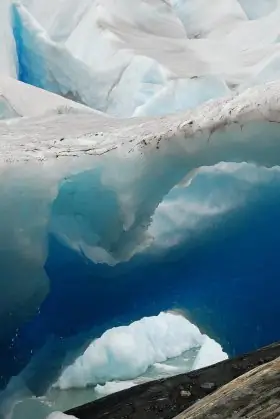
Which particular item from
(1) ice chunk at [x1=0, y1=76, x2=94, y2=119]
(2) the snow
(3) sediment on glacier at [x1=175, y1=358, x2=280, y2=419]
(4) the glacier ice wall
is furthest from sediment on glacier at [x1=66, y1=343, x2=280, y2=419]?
(2) the snow

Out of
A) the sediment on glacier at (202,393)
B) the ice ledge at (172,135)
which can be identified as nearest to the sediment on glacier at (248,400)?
the sediment on glacier at (202,393)

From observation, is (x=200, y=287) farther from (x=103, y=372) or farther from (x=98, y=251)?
(x=103, y=372)

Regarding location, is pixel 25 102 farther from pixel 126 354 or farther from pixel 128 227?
pixel 126 354

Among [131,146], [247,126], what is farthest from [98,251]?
[247,126]

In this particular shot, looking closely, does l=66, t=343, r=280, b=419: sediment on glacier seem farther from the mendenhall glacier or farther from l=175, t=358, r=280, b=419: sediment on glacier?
the mendenhall glacier

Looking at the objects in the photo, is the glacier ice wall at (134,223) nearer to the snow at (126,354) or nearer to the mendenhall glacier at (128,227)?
the mendenhall glacier at (128,227)

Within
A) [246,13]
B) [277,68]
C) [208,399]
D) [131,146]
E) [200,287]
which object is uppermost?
[246,13]
